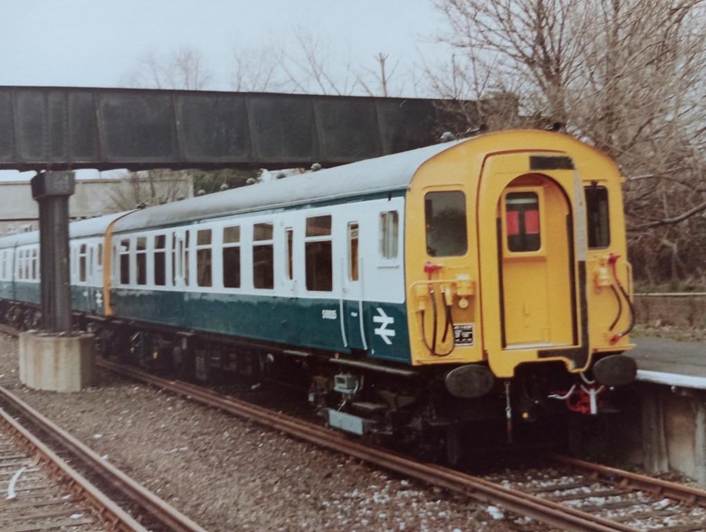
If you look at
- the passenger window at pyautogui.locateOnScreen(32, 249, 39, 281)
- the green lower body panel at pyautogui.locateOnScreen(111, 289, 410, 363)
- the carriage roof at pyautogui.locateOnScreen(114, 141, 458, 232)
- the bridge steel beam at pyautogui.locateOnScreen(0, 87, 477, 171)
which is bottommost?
the green lower body panel at pyautogui.locateOnScreen(111, 289, 410, 363)

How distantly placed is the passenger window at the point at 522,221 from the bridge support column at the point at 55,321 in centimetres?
1003

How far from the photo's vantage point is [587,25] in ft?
64.7

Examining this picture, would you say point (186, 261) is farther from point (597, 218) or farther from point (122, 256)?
point (597, 218)

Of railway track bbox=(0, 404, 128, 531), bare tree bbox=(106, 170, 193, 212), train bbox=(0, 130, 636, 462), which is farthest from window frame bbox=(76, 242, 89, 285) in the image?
bare tree bbox=(106, 170, 193, 212)

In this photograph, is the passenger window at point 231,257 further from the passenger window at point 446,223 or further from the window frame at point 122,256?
the window frame at point 122,256

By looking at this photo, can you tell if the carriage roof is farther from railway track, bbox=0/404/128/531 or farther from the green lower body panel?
railway track, bbox=0/404/128/531

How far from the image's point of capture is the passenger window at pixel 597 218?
381 inches

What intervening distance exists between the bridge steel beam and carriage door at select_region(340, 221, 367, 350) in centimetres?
833

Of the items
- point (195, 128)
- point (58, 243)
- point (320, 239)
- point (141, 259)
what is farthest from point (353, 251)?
point (58, 243)

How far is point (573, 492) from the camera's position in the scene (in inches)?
349

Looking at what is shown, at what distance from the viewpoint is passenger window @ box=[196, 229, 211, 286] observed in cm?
1446

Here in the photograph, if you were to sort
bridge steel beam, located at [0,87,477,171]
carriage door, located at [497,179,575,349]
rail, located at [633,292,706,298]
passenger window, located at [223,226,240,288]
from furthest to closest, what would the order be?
rail, located at [633,292,706,298]
bridge steel beam, located at [0,87,477,171]
passenger window, located at [223,226,240,288]
carriage door, located at [497,179,575,349]

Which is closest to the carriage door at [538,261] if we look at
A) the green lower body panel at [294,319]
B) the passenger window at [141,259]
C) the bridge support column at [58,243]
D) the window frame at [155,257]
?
the green lower body panel at [294,319]

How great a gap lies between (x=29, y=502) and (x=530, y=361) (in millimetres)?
4772
